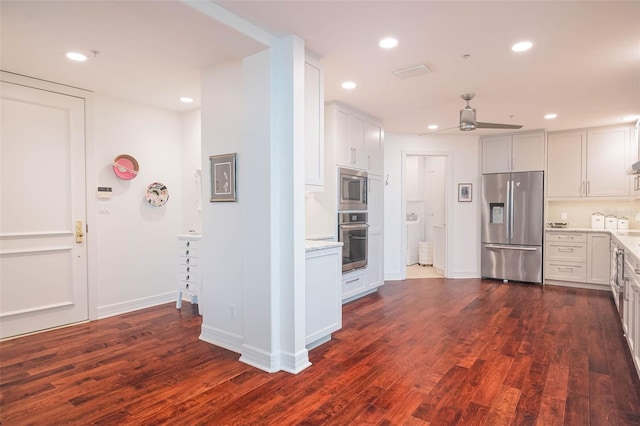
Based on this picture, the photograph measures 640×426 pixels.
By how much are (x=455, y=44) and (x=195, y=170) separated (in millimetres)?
3471

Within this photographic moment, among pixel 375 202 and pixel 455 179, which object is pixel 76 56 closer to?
pixel 375 202

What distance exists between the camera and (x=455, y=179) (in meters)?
6.45

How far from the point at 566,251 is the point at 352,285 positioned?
12.2ft

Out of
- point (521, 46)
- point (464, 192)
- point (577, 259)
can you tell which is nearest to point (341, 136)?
point (521, 46)

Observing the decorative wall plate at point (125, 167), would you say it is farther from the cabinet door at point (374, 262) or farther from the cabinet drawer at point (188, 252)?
the cabinet door at point (374, 262)

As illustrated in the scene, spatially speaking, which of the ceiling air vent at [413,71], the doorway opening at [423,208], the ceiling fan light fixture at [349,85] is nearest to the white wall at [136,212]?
the ceiling fan light fixture at [349,85]

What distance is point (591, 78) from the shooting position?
3.64m

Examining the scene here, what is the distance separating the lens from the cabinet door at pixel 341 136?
4508 mm

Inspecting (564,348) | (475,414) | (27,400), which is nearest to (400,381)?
(475,414)

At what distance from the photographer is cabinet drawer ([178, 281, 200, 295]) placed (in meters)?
4.28

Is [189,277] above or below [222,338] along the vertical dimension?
above

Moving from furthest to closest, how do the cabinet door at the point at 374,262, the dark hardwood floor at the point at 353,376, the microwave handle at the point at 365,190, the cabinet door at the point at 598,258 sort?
1. the cabinet door at the point at 598,258
2. the cabinet door at the point at 374,262
3. the microwave handle at the point at 365,190
4. the dark hardwood floor at the point at 353,376

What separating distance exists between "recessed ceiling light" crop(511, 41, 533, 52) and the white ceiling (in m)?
0.05

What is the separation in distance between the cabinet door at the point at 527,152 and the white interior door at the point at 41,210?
6.42m
